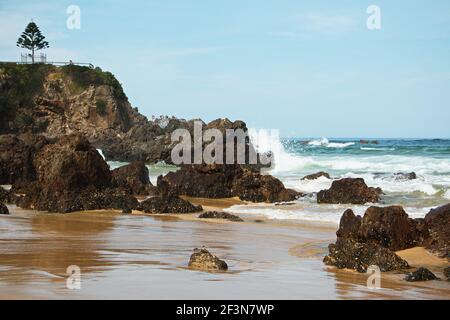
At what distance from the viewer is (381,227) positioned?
982cm

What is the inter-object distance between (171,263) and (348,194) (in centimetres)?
1174

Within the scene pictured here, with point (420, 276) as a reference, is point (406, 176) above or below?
above

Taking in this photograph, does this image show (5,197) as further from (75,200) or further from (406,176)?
(406,176)

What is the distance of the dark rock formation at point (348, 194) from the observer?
19156 mm

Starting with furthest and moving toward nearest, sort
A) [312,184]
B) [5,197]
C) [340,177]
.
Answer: [340,177] → [312,184] → [5,197]

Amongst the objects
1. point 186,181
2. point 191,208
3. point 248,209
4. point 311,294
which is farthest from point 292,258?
point 186,181

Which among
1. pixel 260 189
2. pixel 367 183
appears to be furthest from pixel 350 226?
pixel 367 183

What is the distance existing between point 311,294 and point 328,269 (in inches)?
69.5

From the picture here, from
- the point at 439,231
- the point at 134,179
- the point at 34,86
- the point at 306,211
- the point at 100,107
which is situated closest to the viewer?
the point at 439,231

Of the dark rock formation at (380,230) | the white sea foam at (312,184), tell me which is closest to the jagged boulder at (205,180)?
the white sea foam at (312,184)

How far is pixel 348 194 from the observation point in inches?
760

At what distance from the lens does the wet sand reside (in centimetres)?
658

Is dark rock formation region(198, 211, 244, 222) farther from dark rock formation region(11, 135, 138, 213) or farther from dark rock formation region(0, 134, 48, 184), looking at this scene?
dark rock formation region(0, 134, 48, 184)

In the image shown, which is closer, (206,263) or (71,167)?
(206,263)
